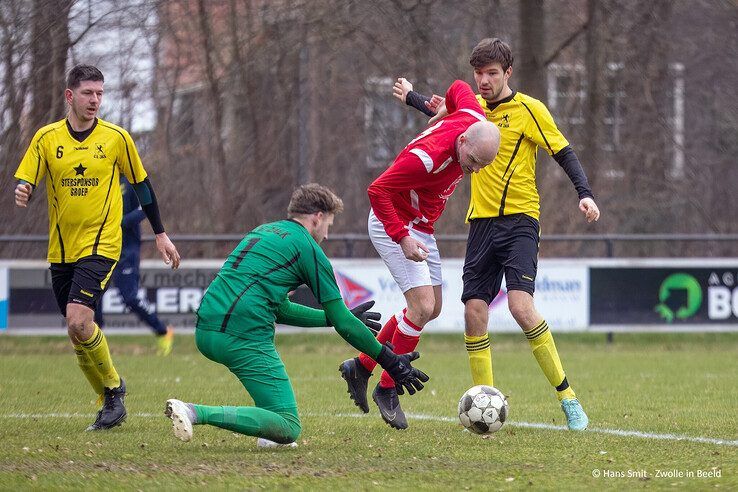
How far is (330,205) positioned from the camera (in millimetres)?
6066

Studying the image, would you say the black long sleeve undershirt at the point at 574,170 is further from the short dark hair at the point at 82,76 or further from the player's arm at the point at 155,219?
the short dark hair at the point at 82,76

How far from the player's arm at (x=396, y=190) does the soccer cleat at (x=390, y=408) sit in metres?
0.99

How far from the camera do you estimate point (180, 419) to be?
5422mm

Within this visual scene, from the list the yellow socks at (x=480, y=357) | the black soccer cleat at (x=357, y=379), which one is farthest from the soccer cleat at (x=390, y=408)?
the yellow socks at (x=480, y=357)

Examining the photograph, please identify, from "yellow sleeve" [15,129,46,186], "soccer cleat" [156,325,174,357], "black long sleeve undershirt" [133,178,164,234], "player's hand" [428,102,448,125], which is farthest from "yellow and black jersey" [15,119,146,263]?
"soccer cleat" [156,325,174,357]

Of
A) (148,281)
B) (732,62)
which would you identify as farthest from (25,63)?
(732,62)

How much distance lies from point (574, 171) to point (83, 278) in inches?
128

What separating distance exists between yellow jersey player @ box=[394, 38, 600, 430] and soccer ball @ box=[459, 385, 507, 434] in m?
0.65

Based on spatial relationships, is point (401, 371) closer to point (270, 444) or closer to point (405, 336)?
point (270, 444)

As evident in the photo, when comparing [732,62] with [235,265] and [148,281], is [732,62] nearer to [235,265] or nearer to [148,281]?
[148,281]

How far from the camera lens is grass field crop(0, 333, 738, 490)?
16.7 feet

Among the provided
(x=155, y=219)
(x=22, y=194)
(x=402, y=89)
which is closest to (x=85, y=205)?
(x=22, y=194)

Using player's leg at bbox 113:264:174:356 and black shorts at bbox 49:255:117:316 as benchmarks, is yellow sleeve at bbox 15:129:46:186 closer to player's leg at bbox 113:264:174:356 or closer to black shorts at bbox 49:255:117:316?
black shorts at bbox 49:255:117:316

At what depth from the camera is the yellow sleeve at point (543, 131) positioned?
7.07 meters
